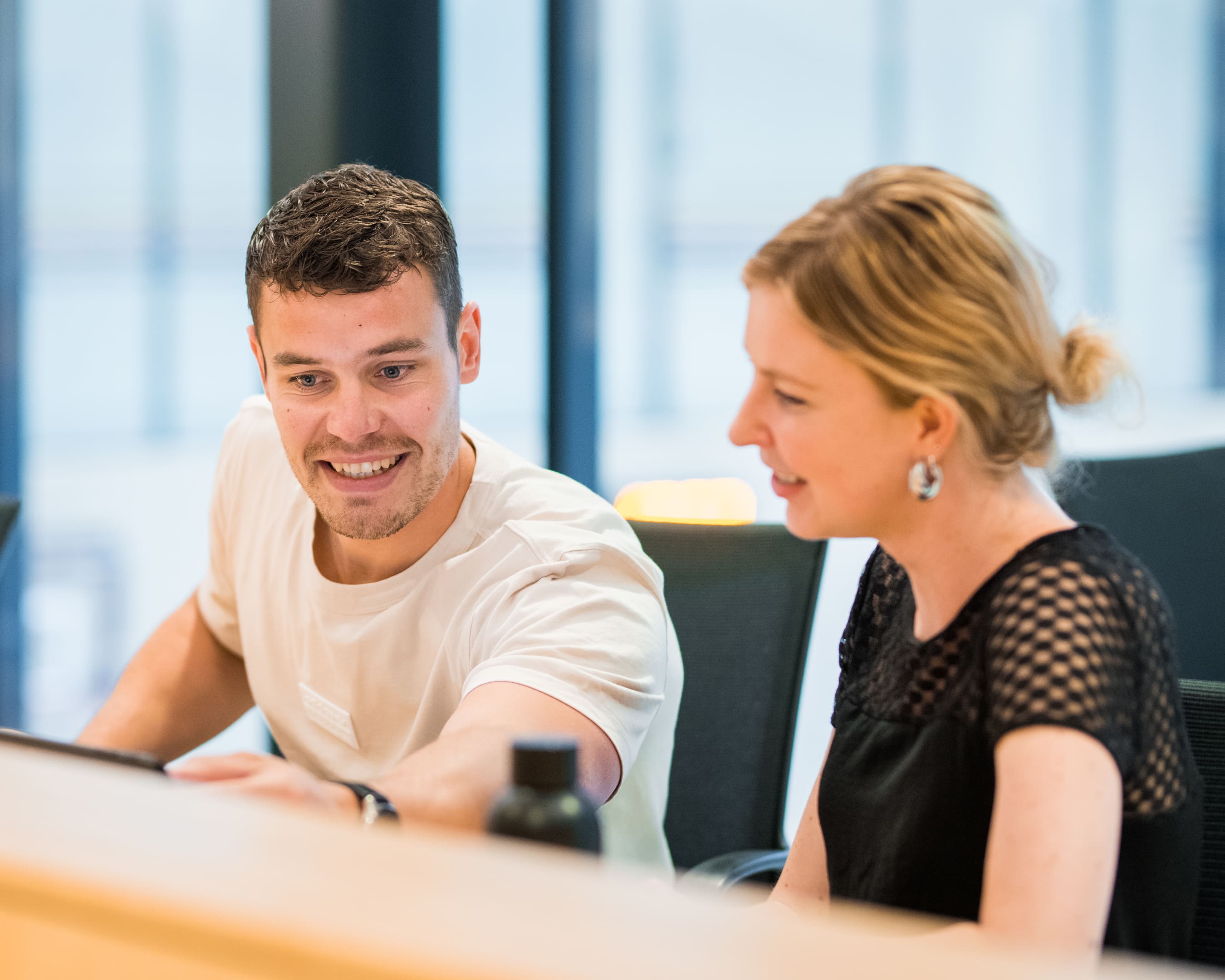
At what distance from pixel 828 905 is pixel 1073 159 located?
2.22 meters

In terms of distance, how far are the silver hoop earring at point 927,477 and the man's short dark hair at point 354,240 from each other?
26.9 inches

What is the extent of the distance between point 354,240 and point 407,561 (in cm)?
41

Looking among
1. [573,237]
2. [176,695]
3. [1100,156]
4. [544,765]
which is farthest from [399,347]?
[1100,156]

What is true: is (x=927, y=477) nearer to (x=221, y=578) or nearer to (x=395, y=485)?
(x=395, y=485)

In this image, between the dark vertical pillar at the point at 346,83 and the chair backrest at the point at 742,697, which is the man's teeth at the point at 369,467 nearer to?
the chair backrest at the point at 742,697

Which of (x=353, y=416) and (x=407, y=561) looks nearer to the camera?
(x=353, y=416)

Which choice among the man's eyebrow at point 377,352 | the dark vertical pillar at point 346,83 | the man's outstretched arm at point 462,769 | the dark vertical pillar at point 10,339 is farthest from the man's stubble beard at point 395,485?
the dark vertical pillar at point 10,339

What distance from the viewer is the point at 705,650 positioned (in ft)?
5.89

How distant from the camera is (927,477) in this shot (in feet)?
3.56

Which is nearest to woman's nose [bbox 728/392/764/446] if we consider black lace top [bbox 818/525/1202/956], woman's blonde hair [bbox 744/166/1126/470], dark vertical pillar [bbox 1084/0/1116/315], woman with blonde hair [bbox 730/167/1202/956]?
woman with blonde hair [bbox 730/167/1202/956]

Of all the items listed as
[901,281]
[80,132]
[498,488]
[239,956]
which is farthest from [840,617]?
[239,956]

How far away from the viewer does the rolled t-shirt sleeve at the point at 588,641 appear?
1293 mm

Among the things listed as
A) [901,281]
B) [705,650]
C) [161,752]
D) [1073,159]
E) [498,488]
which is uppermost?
[1073,159]

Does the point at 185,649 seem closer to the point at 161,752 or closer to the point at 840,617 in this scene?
the point at 161,752
